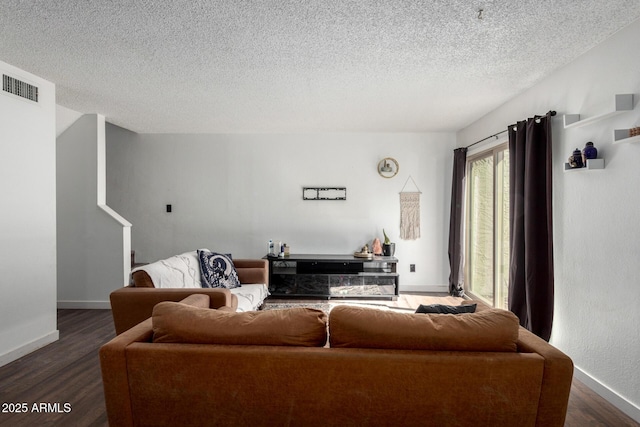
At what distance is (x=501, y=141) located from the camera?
4121 mm

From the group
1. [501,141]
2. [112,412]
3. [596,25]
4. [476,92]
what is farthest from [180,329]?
[501,141]

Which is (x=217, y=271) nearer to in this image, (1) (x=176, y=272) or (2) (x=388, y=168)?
(1) (x=176, y=272)

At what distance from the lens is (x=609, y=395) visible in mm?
2439

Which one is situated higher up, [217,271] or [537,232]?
[537,232]

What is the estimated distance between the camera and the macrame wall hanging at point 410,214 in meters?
5.59

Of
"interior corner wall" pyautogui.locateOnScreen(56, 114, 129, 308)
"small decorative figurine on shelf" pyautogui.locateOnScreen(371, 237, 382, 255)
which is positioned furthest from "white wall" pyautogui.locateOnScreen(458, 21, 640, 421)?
"interior corner wall" pyautogui.locateOnScreen(56, 114, 129, 308)

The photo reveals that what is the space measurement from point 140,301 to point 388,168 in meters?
3.93

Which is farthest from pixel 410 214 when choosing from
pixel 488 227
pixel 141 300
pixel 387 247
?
pixel 141 300

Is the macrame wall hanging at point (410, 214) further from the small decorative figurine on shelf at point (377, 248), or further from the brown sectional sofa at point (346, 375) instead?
the brown sectional sofa at point (346, 375)

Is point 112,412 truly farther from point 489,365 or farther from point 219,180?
point 219,180

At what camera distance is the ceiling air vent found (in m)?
3.02

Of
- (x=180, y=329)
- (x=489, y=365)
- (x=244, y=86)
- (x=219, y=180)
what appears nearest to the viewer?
(x=489, y=365)

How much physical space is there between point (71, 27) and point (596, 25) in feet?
11.2

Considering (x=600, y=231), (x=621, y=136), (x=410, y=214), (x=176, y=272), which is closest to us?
(x=621, y=136)
